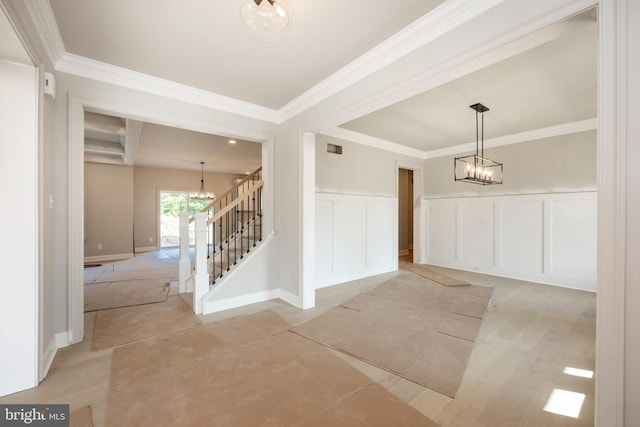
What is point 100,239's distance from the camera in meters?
7.46

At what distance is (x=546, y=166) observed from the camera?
15.7ft

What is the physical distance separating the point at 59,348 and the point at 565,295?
653 centimetres

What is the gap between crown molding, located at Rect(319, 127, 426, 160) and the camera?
15.5 feet

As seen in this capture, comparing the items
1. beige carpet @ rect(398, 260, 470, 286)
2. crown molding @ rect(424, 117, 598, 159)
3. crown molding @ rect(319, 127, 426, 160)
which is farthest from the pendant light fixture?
crown molding @ rect(424, 117, 598, 159)

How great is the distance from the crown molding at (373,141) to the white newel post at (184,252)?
2.71 m

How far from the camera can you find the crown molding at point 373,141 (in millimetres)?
4728

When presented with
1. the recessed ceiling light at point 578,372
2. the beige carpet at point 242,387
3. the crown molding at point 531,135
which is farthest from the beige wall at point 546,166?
the beige carpet at point 242,387

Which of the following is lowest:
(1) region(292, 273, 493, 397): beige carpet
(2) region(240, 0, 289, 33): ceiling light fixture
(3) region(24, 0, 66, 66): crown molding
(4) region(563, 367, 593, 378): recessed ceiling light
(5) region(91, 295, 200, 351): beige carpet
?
(4) region(563, 367, 593, 378): recessed ceiling light

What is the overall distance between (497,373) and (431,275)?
3.24m

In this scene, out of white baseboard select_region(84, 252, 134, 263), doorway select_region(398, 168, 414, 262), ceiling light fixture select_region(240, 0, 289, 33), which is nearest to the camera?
ceiling light fixture select_region(240, 0, 289, 33)

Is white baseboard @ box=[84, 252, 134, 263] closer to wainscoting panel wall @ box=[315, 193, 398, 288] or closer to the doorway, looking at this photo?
wainscoting panel wall @ box=[315, 193, 398, 288]

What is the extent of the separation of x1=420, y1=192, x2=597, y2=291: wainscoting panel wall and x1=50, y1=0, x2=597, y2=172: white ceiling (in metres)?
1.63

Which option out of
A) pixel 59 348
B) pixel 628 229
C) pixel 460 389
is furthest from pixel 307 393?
pixel 59 348

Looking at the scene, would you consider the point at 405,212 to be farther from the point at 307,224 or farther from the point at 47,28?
the point at 47,28
